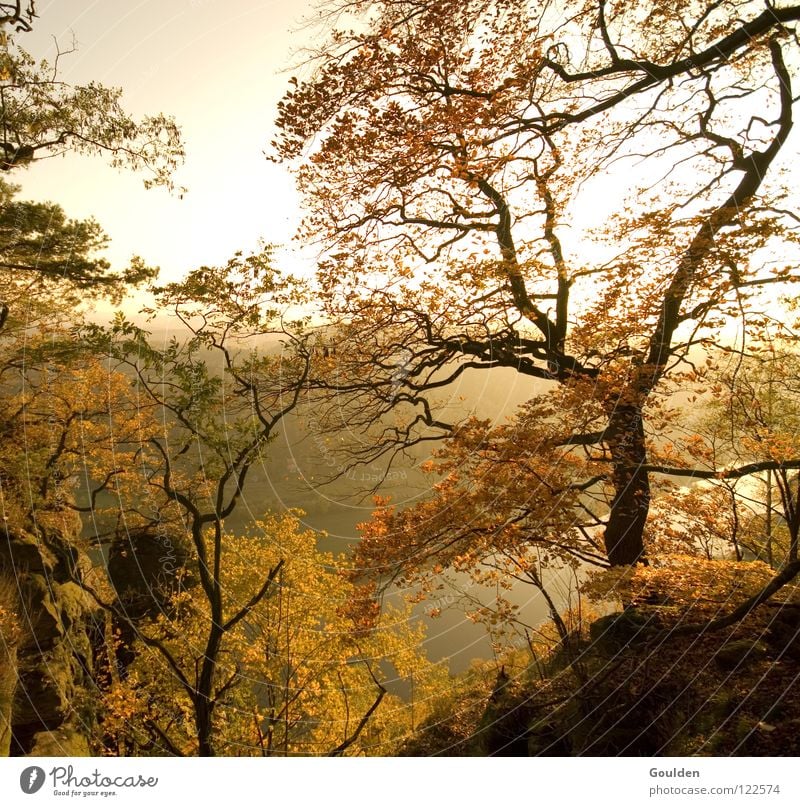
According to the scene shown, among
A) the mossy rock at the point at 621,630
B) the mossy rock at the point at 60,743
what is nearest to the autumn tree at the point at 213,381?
the mossy rock at the point at 60,743

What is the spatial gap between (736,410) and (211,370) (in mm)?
6887

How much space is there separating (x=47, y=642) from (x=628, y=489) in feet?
29.9

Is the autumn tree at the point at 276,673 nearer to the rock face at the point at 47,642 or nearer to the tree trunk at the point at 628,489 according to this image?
the rock face at the point at 47,642

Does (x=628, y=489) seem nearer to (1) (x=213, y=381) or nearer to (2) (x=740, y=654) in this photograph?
(2) (x=740, y=654)

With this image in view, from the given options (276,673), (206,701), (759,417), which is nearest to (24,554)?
(206,701)

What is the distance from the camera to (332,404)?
247 inches

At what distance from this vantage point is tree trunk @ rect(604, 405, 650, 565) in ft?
19.3

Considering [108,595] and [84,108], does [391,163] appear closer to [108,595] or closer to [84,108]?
[84,108]

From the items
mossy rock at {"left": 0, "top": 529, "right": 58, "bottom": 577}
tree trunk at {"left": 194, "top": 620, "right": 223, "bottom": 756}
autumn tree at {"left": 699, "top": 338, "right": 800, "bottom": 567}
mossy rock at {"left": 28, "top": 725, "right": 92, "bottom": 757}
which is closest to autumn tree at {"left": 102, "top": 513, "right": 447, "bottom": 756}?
mossy rock at {"left": 28, "top": 725, "right": 92, "bottom": 757}
